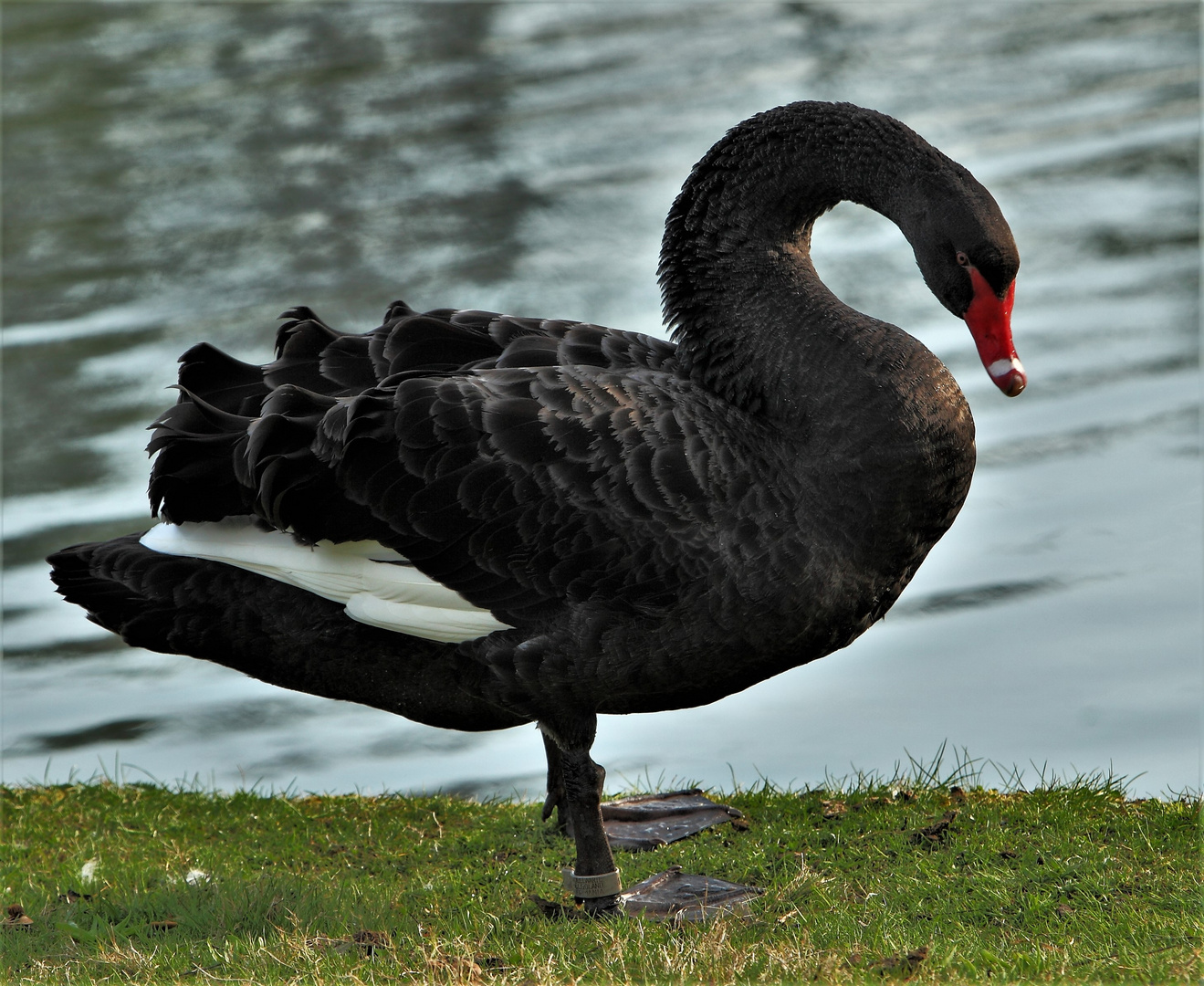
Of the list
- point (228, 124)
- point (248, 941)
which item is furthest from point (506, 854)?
point (228, 124)

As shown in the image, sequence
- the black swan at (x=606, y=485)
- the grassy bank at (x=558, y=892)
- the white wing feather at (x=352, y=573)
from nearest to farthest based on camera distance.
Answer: the grassy bank at (x=558, y=892), the black swan at (x=606, y=485), the white wing feather at (x=352, y=573)

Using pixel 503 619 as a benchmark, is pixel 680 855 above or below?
below

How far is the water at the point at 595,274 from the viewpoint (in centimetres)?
617

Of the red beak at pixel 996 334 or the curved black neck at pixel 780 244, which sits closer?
the red beak at pixel 996 334

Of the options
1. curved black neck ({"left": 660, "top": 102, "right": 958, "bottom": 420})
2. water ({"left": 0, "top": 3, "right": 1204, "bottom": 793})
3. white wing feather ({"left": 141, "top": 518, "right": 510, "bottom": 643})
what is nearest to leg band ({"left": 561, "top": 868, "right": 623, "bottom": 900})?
A: white wing feather ({"left": 141, "top": 518, "right": 510, "bottom": 643})

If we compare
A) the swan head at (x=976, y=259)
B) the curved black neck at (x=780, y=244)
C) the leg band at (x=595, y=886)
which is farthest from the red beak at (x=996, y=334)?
the leg band at (x=595, y=886)

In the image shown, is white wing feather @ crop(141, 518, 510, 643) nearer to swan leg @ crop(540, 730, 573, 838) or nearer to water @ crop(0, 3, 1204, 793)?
swan leg @ crop(540, 730, 573, 838)

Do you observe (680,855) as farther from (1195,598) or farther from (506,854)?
(1195,598)

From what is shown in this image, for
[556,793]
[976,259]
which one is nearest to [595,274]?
[556,793]

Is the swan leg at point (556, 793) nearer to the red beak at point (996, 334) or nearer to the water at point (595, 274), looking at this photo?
the water at point (595, 274)

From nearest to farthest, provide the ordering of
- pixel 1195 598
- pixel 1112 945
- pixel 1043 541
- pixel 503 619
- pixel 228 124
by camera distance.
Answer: pixel 1112 945 < pixel 503 619 < pixel 1195 598 < pixel 1043 541 < pixel 228 124

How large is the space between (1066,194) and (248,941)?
29.2 feet

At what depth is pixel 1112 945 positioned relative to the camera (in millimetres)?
3537

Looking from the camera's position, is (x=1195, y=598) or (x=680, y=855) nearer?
(x=680, y=855)
